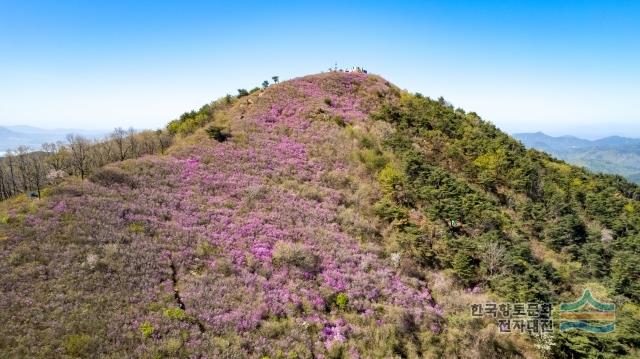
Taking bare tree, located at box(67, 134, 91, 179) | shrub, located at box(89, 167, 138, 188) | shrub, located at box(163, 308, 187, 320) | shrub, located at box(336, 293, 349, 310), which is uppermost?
bare tree, located at box(67, 134, 91, 179)

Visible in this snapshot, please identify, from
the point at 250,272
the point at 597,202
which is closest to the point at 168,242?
the point at 250,272

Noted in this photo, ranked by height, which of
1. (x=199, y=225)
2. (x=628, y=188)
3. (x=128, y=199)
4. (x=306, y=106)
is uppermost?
(x=306, y=106)

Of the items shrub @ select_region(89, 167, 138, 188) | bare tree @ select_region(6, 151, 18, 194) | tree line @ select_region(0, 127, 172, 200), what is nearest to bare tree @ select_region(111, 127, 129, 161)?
tree line @ select_region(0, 127, 172, 200)

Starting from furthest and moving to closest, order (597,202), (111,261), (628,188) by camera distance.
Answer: (628,188) → (597,202) → (111,261)

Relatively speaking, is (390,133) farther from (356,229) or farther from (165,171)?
(165,171)

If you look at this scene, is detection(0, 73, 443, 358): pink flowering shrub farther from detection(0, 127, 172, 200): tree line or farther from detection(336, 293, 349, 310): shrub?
detection(0, 127, 172, 200): tree line

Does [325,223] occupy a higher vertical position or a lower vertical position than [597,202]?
higher

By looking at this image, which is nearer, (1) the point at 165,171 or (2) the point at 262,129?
(1) the point at 165,171
